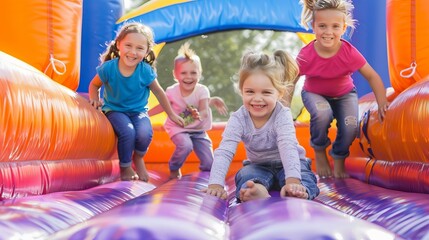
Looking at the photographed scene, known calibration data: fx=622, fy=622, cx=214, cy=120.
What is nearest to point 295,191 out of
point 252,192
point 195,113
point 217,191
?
point 252,192

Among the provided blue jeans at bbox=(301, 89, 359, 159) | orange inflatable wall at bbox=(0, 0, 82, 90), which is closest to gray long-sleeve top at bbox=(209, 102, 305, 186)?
blue jeans at bbox=(301, 89, 359, 159)

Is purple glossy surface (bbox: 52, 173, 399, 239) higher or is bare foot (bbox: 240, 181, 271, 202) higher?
purple glossy surface (bbox: 52, 173, 399, 239)

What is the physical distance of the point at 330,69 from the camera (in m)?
2.85

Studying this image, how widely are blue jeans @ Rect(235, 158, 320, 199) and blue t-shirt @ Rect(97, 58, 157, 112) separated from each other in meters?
1.03

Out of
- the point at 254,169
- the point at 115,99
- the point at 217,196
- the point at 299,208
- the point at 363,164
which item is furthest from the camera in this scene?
the point at 115,99

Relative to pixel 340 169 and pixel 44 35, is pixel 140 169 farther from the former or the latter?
pixel 340 169

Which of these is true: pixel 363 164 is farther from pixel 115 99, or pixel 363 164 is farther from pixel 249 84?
pixel 115 99

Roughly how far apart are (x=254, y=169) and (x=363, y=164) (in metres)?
0.86

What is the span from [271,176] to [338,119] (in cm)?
92

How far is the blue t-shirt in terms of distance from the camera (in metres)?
3.11

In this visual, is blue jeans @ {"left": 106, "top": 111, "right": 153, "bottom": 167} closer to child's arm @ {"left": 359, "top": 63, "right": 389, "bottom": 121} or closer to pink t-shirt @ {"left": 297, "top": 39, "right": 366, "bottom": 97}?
pink t-shirt @ {"left": 297, "top": 39, "right": 366, "bottom": 97}

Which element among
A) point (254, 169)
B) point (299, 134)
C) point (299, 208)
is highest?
point (299, 208)

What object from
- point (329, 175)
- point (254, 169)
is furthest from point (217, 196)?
point (329, 175)

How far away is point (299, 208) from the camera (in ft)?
4.26
